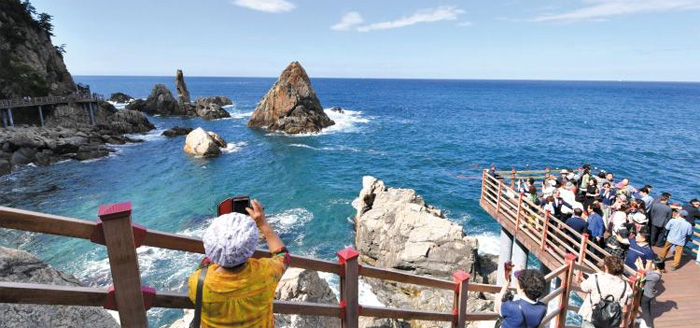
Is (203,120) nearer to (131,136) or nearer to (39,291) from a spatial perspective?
(131,136)

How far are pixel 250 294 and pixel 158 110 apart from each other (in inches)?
3387

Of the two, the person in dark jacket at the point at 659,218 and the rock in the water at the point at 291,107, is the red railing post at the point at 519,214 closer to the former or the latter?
the person in dark jacket at the point at 659,218

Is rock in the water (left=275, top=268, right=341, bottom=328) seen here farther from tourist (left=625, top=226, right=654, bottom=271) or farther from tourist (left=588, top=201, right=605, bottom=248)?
tourist (left=588, top=201, right=605, bottom=248)

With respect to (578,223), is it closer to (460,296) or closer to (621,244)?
(621,244)

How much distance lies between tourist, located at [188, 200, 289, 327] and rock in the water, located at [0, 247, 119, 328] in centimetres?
263

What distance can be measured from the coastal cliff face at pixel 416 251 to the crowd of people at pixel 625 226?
Result: 4.16m

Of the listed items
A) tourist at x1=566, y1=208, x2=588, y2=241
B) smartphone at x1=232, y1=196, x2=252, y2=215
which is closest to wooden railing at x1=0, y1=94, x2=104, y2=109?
smartphone at x1=232, y1=196, x2=252, y2=215

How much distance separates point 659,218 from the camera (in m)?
11.8

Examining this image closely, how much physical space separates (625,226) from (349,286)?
11183 millimetres

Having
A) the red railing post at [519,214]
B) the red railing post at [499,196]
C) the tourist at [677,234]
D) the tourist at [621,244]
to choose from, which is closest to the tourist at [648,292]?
the tourist at [621,244]

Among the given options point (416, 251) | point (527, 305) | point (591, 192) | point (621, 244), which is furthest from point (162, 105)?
point (527, 305)

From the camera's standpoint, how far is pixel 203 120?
72438 millimetres

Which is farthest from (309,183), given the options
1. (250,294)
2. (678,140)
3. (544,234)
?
(678,140)

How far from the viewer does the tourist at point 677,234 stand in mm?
10742
